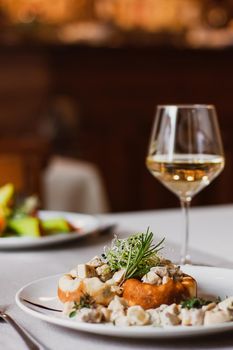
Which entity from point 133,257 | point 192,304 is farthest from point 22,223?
point 192,304

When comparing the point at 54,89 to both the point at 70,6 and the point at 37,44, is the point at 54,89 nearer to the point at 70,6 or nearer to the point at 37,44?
the point at 37,44

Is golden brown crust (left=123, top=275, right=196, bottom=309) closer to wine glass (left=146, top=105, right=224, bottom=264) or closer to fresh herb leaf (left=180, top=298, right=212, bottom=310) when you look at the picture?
fresh herb leaf (left=180, top=298, right=212, bottom=310)

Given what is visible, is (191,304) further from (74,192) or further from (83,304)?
(74,192)

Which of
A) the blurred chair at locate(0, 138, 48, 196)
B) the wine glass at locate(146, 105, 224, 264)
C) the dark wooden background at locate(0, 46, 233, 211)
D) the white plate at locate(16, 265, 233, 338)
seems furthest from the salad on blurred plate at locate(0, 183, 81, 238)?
the dark wooden background at locate(0, 46, 233, 211)

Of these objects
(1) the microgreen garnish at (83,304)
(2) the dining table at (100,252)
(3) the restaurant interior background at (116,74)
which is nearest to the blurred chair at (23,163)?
(2) the dining table at (100,252)

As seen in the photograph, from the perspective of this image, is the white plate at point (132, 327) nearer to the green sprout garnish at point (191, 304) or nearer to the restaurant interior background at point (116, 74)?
the green sprout garnish at point (191, 304)

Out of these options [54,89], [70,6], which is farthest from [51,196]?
[70,6]
